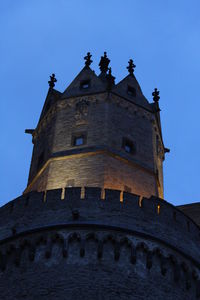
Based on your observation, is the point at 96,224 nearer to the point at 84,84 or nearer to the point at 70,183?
the point at 70,183

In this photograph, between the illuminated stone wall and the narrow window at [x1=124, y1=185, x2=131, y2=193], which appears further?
the illuminated stone wall

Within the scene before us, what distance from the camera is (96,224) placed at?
2203cm

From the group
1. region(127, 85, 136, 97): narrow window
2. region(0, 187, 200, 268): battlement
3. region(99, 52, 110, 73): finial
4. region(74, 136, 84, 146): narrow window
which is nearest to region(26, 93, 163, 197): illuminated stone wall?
region(74, 136, 84, 146): narrow window

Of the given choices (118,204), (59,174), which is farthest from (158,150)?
(118,204)

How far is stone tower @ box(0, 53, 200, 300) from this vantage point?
68.7 feet

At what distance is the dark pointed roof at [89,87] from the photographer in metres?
30.5

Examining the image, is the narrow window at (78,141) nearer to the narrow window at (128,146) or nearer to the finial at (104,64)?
the narrow window at (128,146)

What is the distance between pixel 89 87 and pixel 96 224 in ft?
33.3

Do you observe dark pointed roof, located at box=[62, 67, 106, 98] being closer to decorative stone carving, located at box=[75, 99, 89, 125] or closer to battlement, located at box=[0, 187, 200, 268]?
decorative stone carving, located at box=[75, 99, 89, 125]

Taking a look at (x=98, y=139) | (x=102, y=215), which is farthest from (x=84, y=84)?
(x=102, y=215)

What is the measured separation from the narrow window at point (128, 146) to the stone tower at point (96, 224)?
0.19 ft

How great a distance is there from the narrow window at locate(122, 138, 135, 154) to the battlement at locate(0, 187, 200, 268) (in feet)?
15.1

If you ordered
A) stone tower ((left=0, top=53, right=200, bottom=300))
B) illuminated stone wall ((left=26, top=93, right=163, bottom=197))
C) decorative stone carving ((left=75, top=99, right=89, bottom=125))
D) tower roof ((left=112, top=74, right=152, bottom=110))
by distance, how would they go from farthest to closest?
tower roof ((left=112, top=74, right=152, bottom=110)), decorative stone carving ((left=75, top=99, right=89, bottom=125)), illuminated stone wall ((left=26, top=93, right=163, bottom=197)), stone tower ((left=0, top=53, right=200, bottom=300))

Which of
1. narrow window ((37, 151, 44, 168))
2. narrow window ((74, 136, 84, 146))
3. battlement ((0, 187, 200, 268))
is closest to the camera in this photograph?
battlement ((0, 187, 200, 268))
